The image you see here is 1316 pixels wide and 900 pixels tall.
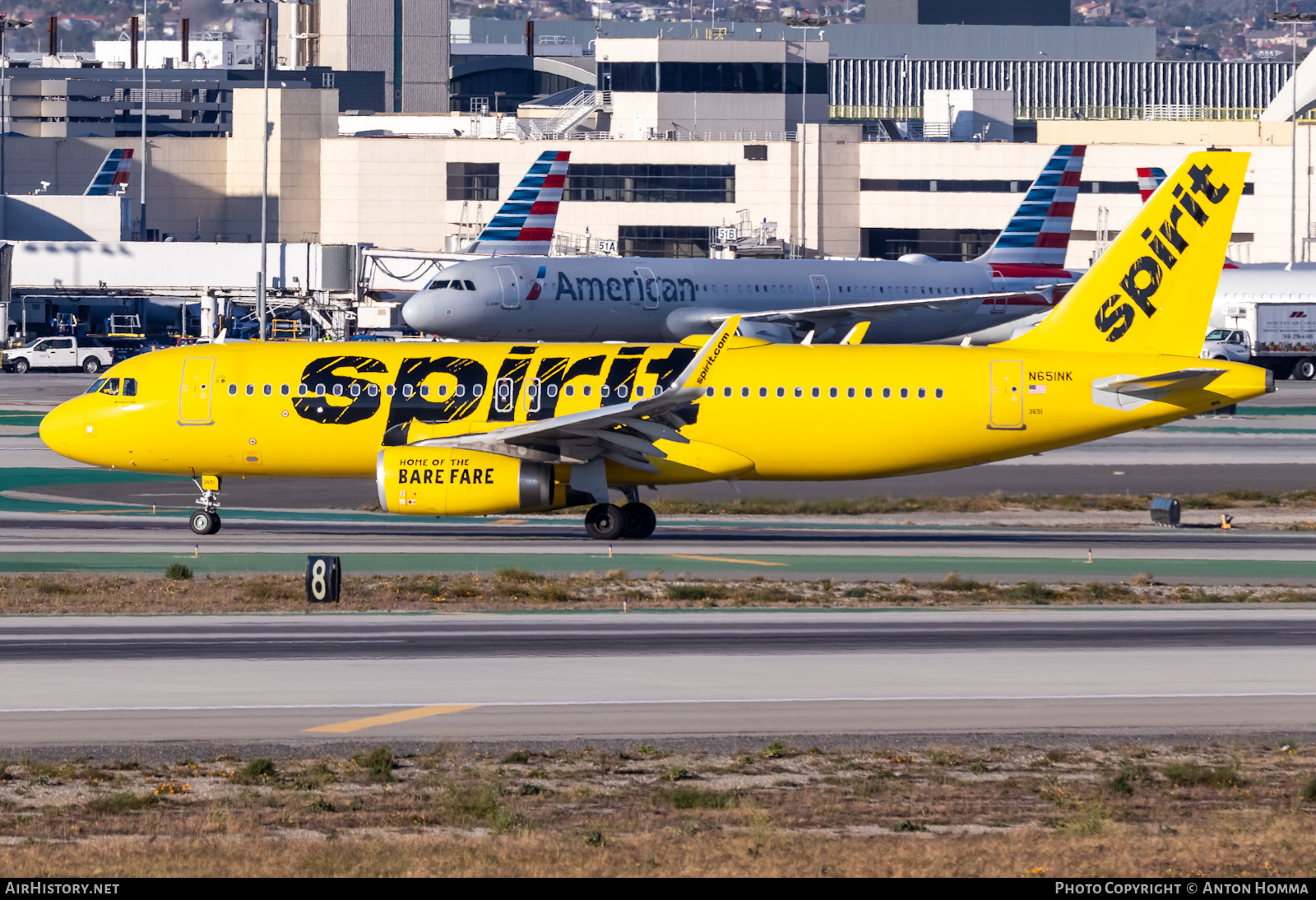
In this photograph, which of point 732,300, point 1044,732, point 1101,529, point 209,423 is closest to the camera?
point 1044,732

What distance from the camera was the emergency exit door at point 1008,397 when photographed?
36.4 meters

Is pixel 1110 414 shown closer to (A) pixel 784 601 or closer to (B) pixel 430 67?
(A) pixel 784 601

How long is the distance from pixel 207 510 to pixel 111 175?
102236 millimetres

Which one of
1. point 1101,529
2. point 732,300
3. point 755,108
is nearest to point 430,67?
point 755,108

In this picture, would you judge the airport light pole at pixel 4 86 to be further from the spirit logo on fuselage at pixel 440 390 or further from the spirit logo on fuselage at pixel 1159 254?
the spirit logo on fuselage at pixel 1159 254

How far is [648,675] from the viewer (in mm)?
22766

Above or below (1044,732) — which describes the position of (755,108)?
above

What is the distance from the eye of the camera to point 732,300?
3071 inches

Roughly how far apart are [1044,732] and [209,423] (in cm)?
2221

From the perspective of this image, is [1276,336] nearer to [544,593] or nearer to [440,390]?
[440,390]

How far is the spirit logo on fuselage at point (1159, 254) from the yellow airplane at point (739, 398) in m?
0.03

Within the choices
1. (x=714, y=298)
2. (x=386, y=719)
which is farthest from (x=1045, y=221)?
(x=386, y=719)

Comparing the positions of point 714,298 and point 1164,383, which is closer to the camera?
point 1164,383

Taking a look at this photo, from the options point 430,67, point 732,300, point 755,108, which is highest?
point 430,67
